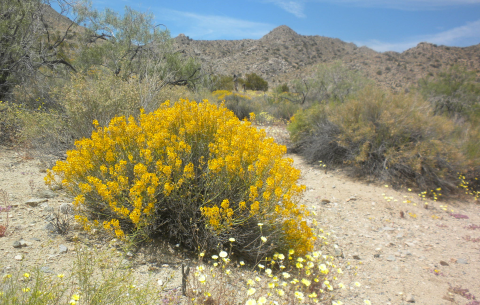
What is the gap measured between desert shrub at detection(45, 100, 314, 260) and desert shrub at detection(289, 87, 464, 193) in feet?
13.7

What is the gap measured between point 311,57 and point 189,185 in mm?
48025

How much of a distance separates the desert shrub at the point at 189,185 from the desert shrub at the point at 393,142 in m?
4.17

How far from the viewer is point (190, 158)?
2.88m

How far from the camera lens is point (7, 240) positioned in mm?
2365

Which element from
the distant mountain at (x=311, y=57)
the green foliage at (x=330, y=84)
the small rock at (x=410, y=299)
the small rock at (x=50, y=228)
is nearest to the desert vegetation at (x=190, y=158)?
the small rock at (x=50, y=228)

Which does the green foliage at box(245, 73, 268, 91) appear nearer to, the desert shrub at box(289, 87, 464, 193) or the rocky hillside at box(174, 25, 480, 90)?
the rocky hillside at box(174, 25, 480, 90)

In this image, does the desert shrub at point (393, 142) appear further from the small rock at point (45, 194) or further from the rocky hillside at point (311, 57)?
the rocky hillside at point (311, 57)

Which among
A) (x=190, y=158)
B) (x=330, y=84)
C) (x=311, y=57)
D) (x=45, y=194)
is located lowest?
(x=45, y=194)

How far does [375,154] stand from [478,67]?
117ft

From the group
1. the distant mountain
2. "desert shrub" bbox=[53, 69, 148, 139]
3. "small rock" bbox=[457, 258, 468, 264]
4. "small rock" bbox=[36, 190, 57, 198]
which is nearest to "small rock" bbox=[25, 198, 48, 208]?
"small rock" bbox=[36, 190, 57, 198]

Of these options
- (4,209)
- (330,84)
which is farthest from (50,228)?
(330,84)

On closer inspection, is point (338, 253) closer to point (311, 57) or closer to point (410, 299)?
point (410, 299)

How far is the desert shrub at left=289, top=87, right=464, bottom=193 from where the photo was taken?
229 inches

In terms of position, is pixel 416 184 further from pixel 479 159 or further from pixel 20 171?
pixel 20 171
